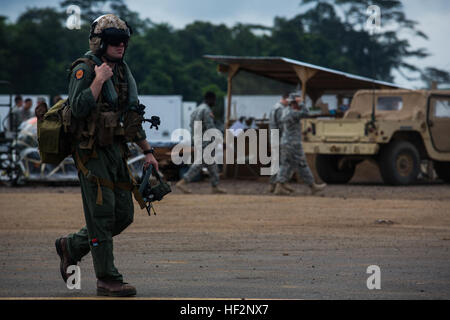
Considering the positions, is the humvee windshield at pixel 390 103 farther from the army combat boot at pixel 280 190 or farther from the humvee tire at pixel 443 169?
the army combat boot at pixel 280 190

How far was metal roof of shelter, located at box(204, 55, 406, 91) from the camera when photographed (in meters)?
21.2

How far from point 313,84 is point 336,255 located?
15.0m

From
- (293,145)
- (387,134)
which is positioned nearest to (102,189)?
(293,145)

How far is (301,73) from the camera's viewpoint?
70.4ft

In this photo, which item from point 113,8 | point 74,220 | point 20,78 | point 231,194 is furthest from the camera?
point 113,8

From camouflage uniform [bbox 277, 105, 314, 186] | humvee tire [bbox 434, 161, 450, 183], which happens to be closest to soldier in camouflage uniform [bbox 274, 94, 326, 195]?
camouflage uniform [bbox 277, 105, 314, 186]

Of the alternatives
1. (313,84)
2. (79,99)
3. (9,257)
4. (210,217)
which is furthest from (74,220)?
(313,84)

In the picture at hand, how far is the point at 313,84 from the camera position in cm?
2347

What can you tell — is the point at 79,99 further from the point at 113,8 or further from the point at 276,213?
the point at 113,8

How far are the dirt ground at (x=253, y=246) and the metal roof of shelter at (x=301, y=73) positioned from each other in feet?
16.3

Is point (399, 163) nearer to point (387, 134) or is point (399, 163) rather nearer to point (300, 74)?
point (387, 134)

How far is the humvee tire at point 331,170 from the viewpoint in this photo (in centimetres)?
2128

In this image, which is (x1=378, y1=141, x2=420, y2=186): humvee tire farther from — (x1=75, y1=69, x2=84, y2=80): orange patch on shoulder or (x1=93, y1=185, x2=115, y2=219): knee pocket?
(x1=75, y1=69, x2=84, y2=80): orange patch on shoulder

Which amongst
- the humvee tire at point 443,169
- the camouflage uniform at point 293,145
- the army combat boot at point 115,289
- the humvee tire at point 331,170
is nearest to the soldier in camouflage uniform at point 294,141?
the camouflage uniform at point 293,145
